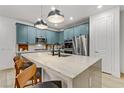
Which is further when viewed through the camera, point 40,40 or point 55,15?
point 40,40

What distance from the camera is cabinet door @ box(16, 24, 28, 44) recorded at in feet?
16.7

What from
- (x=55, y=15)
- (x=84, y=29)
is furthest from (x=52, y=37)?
Result: (x=55, y=15)

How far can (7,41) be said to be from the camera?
4730mm

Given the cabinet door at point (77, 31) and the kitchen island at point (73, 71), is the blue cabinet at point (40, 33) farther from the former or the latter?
the kitchen island at point (73, 71)

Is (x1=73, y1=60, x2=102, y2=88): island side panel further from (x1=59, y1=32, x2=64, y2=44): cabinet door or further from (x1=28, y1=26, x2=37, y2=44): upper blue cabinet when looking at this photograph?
(x1=59, y1=32, x2=64, y2=44): cabinet door

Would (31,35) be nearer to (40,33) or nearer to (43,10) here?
(40,33)

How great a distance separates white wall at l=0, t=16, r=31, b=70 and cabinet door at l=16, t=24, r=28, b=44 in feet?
0.58

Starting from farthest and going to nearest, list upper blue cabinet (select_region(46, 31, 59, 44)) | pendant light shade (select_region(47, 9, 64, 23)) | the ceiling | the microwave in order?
upper blue cabinet (select_region(46, 31, 59, 44)) → the microwave → the ceiling → pendant light shade (select_region(47, 9, 64, 23))

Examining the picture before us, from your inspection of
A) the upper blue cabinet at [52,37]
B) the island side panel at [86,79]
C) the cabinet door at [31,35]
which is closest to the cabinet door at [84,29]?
the upper blue cabinet at [52,37]

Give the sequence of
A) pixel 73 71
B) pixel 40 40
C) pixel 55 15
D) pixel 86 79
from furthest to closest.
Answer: pixel 40 40 → pixel 55 15 → pixel 86 79 → pixel 73 71

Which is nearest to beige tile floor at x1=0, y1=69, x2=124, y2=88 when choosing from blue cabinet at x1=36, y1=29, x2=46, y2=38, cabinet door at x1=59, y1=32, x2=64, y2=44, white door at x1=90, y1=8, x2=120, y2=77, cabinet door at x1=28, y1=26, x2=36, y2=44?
white door at x1=90, y1=8, x2=120, y2=77

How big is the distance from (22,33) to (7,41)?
2.65ft

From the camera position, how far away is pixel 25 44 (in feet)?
18.3

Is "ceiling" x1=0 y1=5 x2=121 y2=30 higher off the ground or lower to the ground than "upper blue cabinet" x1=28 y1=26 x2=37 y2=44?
Result: higher
